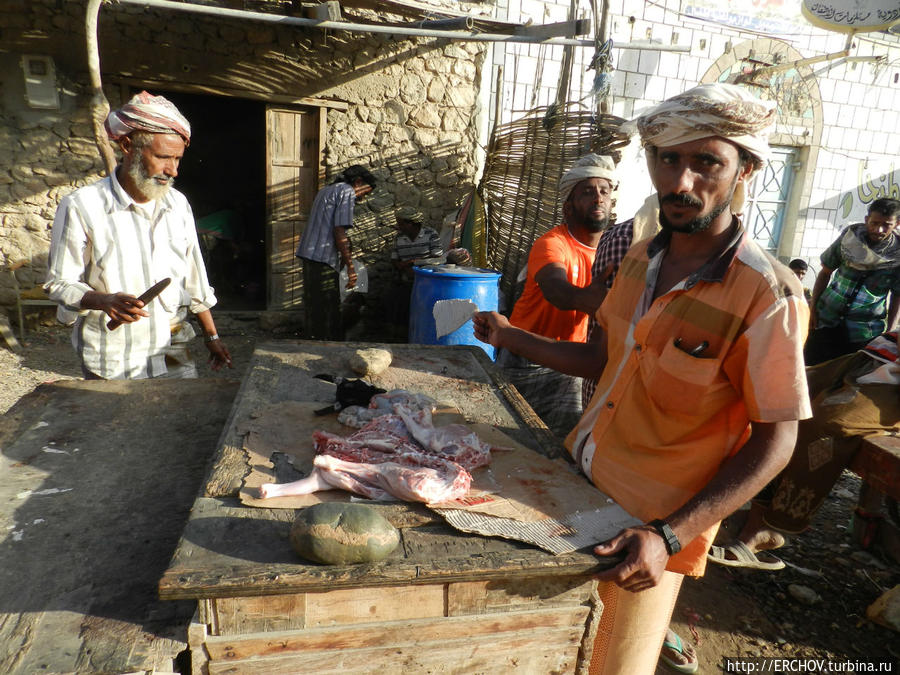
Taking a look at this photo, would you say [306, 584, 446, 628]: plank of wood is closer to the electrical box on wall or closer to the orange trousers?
the orange trousers

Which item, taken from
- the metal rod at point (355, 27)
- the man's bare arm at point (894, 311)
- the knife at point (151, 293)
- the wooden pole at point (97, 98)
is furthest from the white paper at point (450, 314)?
the man's bare arm at point (894, 311)

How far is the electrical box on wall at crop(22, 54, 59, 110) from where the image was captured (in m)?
4.97

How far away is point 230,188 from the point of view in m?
9.72

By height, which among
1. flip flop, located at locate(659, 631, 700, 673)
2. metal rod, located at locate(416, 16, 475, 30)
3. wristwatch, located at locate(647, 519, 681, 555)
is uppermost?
metal rod, located at locate(416, 16, 475, 30)

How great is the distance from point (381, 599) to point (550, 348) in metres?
1.03

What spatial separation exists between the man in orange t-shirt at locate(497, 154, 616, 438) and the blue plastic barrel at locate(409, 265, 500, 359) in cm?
118

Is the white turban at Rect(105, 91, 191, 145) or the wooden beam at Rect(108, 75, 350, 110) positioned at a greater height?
the wooden beam at Rect(108, 75, 350, 110)

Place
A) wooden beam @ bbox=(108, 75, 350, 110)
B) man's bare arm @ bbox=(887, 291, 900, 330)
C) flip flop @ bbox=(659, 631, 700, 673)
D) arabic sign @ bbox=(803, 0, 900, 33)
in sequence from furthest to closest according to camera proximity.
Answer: arabic sign @ bbox=(803, 0, 900, 33) → wooden beam @ bbox=(108, 75, 350, 110) → man's bare arm @ bbox=(887, 291, 900, 330) → flip flop @ bbox=(659, 631, 700, 673)

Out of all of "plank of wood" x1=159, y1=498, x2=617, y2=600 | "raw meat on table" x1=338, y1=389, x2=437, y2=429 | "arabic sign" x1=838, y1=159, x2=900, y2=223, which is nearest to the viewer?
"plank of wood" x1=159, y1=498, x2=617, y2=600

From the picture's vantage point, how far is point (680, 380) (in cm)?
137

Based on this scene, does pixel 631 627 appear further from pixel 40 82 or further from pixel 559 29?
pixel 40 82

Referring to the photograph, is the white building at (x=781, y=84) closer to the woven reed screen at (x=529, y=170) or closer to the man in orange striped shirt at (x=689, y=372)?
the woven reed screen at (x=529, y=170)

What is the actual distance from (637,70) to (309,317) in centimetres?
510

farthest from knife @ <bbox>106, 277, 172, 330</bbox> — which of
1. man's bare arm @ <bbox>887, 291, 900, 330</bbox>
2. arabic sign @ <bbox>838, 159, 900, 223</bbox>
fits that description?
arabic sign @ <bbox>838, 159, 900, 223</bbox>
